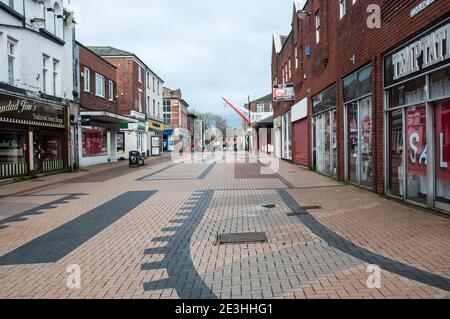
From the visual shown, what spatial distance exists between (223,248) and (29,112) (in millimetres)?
14144

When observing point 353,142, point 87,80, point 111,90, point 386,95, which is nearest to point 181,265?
point 386,95

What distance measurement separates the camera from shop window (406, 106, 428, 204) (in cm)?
829

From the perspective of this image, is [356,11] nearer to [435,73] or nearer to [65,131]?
[435,73]

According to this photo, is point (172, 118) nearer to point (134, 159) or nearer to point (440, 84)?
point (134, 159)

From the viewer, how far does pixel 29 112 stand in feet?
56.5

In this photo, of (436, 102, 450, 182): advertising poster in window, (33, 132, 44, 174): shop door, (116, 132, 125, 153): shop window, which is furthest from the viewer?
(116, 132, 125, 153): shop window

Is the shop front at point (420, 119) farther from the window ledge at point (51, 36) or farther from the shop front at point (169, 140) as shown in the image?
the shop front at point (169, 140)

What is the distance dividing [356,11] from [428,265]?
891 centimetres

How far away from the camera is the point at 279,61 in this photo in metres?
32.2

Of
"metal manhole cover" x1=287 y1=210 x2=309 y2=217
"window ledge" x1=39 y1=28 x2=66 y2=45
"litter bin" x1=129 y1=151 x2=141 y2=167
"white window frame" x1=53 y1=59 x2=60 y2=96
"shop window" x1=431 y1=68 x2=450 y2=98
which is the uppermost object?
"window ledge" x1=39 y1=28 x2=66 y2=45

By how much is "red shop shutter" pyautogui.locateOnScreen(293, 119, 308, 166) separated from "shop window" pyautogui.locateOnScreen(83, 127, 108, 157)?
12.2 meters

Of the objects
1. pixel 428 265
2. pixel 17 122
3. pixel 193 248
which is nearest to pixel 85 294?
pixel 193 248

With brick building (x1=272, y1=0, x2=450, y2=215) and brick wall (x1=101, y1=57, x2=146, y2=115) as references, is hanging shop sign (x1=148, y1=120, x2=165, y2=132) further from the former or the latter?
brick building (x1=272, y1=0, x2=450, y2=215)

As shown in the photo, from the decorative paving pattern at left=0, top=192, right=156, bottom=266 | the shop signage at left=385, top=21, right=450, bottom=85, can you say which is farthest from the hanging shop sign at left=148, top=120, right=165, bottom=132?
the shop signage at left=385, top=21, right=450, bottom=85
